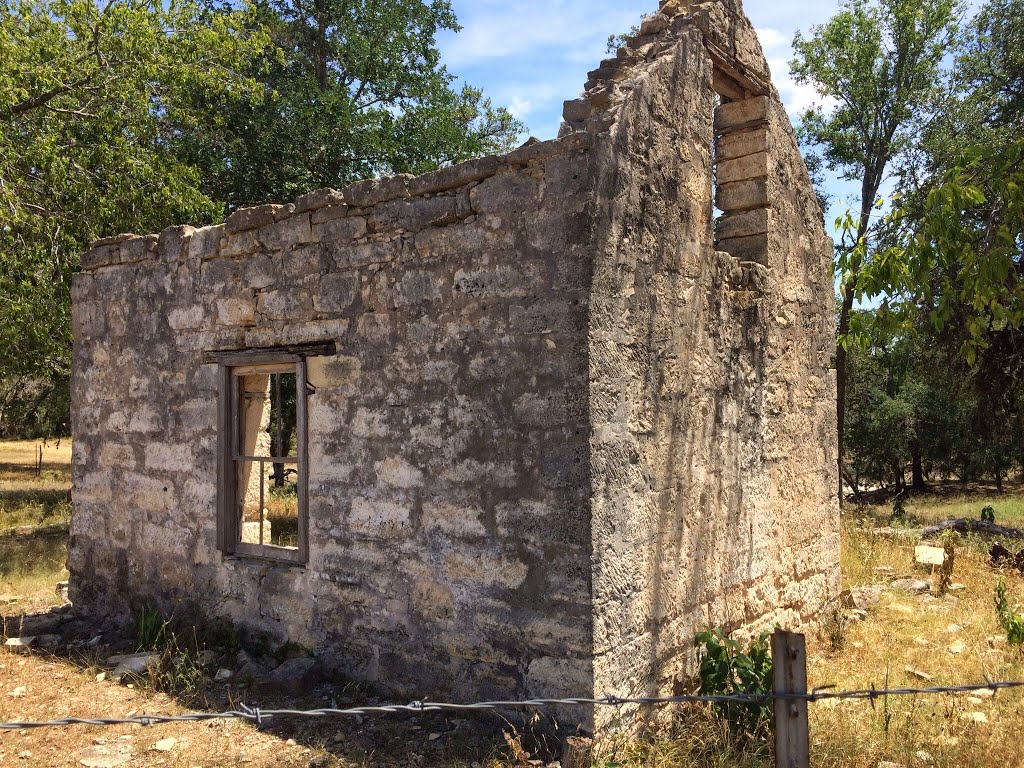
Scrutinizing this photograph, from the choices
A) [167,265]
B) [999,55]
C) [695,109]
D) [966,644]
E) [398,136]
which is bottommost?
[966,644]

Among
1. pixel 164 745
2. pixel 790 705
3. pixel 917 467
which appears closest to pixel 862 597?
pixel 790 705

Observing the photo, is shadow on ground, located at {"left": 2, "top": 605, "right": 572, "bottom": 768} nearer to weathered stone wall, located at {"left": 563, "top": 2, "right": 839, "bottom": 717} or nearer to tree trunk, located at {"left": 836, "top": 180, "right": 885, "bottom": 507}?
weathered stone wall, located at {"left": 563, "top": 2, "right": 839, "bottom": 717}

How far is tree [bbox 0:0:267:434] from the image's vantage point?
1013cm

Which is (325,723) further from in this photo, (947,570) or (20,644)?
(947,570)

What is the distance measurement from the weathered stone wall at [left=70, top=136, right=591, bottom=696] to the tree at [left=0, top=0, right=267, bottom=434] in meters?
4.61

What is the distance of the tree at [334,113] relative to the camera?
14195 mm

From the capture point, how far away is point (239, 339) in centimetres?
582

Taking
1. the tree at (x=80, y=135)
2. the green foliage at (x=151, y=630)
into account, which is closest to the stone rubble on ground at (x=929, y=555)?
the green foliage at (x=151, y=630)

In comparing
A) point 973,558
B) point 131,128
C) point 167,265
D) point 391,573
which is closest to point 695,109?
point 391,573

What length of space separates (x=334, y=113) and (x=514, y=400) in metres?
11.4

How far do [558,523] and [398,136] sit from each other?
1223cm

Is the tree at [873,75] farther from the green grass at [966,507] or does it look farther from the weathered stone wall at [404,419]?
the weathered stone wall at [404,419]

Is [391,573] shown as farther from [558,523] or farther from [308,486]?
[558,523]

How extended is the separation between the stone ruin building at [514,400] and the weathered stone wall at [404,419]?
2 cm
